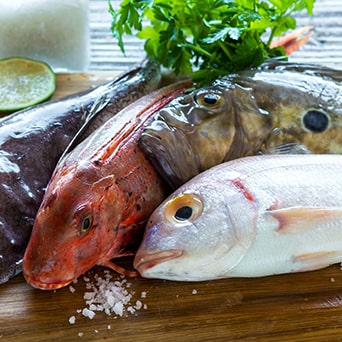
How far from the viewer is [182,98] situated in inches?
66.7

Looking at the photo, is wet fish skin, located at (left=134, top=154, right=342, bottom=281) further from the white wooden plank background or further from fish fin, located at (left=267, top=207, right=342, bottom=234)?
the white wooden plank background

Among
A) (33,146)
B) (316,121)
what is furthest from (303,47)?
(33,146)

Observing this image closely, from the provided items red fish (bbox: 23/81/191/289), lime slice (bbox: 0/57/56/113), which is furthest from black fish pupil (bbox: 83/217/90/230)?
lime slice (bbox: 0/57/56/113)

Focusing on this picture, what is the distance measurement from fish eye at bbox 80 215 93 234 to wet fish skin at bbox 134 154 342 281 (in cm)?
14

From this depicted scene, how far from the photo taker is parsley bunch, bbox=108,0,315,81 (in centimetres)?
185

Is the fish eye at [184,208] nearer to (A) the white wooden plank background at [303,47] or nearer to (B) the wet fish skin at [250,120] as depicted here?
(B) the wet fish skin at [250,120]

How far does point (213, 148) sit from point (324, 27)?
164 cm

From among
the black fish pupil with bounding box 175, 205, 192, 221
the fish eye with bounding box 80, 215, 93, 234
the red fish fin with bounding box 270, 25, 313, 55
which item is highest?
the black fish pupil with bounding box 175, 205, 192, 221

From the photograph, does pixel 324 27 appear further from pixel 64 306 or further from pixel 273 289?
pixel 64 306

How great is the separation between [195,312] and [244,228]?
23 centimetres

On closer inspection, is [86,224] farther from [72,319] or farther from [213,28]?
[213,28]

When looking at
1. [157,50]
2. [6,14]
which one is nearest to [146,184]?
[157,50]

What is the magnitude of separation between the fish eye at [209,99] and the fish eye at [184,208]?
13.0 inches

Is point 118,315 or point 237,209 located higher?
point 237,209
